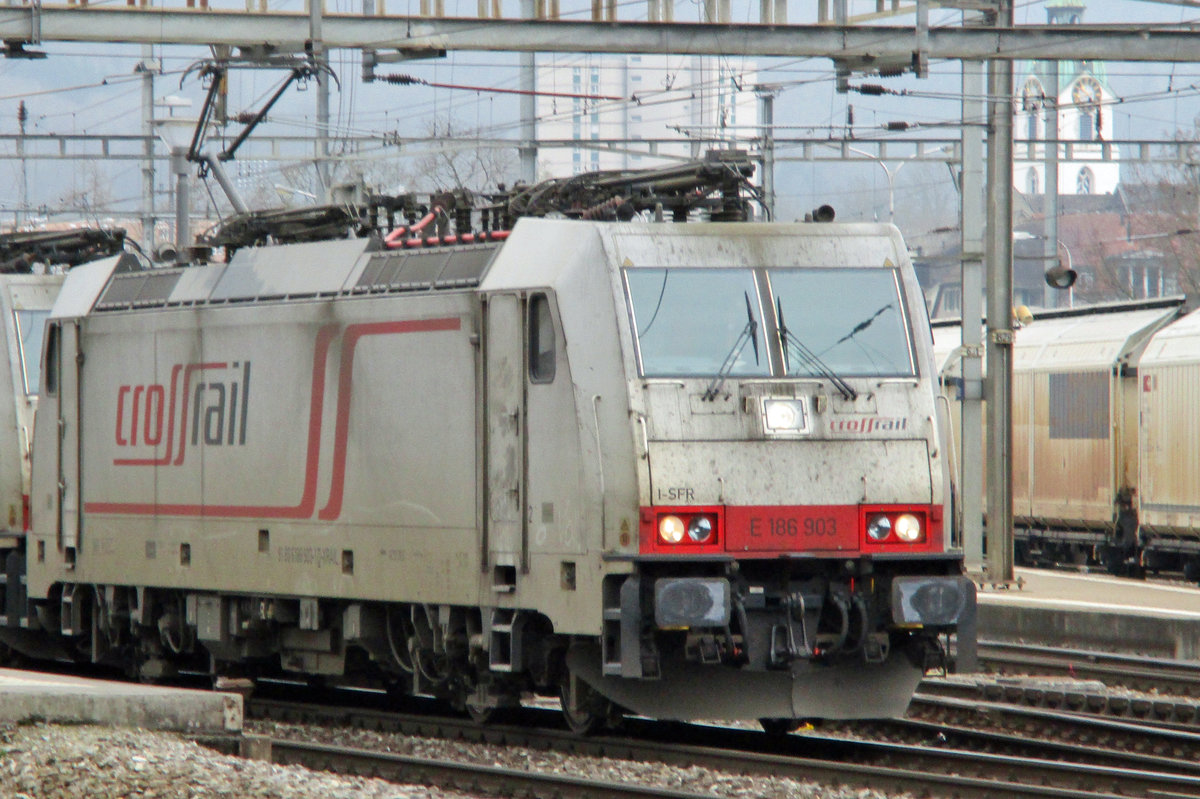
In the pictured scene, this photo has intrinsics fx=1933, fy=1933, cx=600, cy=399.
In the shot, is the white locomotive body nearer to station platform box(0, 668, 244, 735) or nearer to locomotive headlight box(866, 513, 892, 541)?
locomotive headlight box(866, 513, 892, 541)

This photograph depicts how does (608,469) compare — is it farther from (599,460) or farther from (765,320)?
(765,320)

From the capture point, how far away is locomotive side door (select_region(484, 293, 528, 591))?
11.4m

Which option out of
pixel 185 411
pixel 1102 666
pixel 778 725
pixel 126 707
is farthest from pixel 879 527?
pixel 1102 666

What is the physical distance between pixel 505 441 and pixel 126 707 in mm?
2758

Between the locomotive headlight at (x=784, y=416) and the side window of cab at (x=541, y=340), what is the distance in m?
1.27

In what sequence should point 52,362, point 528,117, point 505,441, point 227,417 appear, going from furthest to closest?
point 528,117 → point 52,362 → point 227,417 → point 505,441

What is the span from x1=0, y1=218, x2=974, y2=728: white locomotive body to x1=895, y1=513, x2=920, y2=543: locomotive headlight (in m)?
0.02

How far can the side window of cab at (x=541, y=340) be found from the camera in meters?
11.2

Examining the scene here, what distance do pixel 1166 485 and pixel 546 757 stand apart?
15190mm

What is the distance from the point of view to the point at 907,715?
544 inches

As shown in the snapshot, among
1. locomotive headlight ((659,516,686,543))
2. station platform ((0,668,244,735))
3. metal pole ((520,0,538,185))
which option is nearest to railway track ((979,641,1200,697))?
locomotive headlight ((659,516,686,543))

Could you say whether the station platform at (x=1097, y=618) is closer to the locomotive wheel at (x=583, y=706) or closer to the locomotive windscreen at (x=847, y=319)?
the locomotive windscreen at (x=847, y=319)

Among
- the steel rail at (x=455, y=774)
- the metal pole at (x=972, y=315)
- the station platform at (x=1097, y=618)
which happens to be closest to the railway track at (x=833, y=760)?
the steel rail at (x=455, y=774)

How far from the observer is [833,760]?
1135 cm
